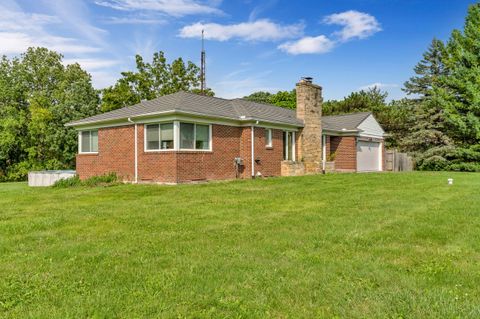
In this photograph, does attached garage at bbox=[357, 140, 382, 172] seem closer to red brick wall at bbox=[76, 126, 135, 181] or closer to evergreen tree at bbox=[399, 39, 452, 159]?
evergreen tree at bbox=[399, 39, 452, 159]

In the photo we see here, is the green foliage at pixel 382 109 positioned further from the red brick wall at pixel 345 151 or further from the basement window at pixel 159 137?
the basement window at pixel 159 137

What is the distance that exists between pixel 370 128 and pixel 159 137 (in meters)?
16.9

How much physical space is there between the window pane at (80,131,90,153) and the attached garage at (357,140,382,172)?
17.2 m

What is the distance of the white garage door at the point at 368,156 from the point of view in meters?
26.0

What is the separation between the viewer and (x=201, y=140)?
1605 cm

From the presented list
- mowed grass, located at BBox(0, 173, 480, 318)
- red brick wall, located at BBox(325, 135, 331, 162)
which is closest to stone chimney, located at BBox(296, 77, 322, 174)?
red brick wall, located at BBox(325, 135, 331, 162)

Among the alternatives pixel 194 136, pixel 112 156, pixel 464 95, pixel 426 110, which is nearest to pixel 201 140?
pixel 194 136

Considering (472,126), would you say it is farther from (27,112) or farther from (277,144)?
(27,112)

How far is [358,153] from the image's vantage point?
2586 centimetres

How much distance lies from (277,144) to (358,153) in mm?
9237

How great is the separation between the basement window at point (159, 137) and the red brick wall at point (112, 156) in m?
1.12

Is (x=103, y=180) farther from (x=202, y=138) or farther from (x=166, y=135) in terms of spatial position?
(x=202, y=138)

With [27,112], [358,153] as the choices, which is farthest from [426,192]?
[27,112]

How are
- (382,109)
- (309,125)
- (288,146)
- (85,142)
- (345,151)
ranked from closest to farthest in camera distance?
(85,142) < (288,146) < (309,125) < (345,151) < (382,109)
